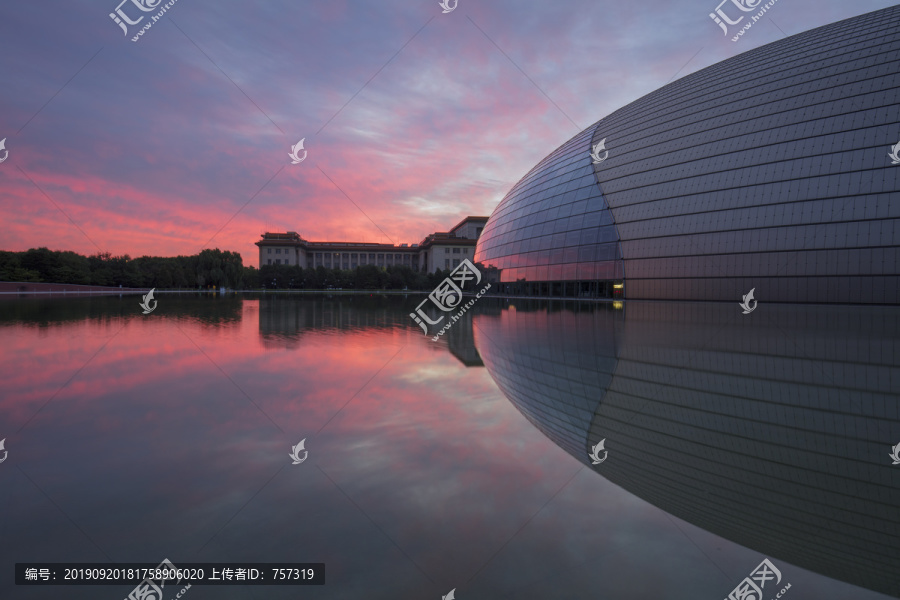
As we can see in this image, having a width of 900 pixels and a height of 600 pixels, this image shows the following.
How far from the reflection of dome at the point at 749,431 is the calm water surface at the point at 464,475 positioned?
3cm

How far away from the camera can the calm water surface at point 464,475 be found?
2830 millimetres

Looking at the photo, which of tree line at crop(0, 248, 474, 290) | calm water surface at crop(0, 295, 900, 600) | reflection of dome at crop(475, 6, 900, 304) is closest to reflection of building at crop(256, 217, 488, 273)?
tree line at crop(0, 248, 474, 290)

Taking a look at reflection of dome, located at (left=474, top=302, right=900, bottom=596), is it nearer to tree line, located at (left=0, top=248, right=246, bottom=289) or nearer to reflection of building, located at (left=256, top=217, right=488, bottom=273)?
tree line, located at (left=0, top=248, right=246, bottom=289)

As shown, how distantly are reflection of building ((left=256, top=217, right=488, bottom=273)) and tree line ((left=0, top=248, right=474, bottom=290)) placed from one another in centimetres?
1349

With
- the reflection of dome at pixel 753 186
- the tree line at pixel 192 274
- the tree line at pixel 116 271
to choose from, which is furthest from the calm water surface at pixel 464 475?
the tree line at pixel 192 274

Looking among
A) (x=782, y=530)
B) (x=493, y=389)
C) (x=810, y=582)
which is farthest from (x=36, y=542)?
(x=493, y=389)

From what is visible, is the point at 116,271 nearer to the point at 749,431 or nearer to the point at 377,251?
the point at 377,251

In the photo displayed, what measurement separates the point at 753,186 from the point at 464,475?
110 feet

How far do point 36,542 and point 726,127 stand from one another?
130 ft

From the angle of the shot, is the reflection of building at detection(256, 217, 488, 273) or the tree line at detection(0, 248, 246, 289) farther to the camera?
the reflection of building at detection(256, 217, 488, 273)

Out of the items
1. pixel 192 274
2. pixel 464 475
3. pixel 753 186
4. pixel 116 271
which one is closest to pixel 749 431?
pixel 464 475

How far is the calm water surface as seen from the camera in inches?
111

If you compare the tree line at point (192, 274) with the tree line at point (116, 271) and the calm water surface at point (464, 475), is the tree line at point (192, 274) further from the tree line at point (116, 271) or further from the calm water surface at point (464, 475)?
the calm water surface at point (464, 475)

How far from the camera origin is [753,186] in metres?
29.8
